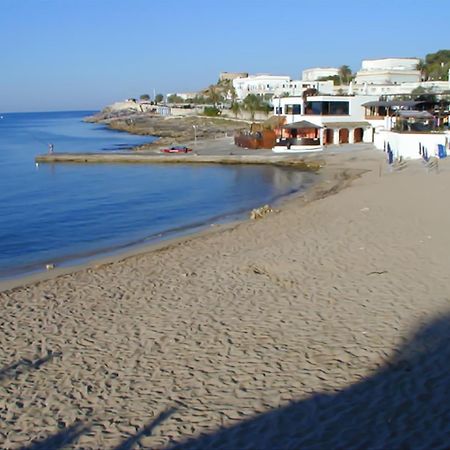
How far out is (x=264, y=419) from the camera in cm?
643

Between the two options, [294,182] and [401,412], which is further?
[294,182]

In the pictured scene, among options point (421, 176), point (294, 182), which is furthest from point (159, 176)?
point (421, 176)

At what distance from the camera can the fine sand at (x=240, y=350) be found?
625 cm

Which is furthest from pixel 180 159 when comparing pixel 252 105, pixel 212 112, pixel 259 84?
pixel 259 84

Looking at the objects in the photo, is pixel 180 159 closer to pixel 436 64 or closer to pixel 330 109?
pixel 330 109

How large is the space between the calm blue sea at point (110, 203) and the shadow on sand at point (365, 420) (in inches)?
416

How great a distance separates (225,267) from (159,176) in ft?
83.0

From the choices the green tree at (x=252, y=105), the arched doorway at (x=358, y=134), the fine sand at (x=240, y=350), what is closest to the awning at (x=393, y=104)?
the arched doorway at (x=358, y=134)

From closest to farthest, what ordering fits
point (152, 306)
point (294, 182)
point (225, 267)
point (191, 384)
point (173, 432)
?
1. point (173, 432)
2. point (191, 384)
3. point (152, 306)
4. point (225, 267)
5. point (294, 182)

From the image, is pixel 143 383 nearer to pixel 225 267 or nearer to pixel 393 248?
pixel 225 267

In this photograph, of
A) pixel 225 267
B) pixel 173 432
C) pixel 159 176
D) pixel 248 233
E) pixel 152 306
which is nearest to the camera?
pixel 173 432

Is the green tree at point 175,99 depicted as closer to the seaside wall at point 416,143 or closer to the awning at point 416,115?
the awning at point 416,115

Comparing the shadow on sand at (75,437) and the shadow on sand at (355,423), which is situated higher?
the shadow on sand at (355,423)

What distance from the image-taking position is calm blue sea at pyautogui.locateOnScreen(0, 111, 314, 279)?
18.8 m
